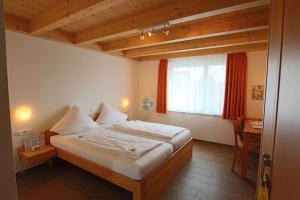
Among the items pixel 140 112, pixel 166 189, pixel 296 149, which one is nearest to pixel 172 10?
pixel 296 149

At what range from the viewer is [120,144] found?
246 centimetres

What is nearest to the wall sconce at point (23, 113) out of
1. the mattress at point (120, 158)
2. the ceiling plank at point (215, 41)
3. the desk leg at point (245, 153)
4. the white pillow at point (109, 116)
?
the mattress at point (120, 158)

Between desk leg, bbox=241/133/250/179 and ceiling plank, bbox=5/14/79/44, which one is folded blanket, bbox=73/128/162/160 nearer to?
desk leg, bbox=241/133/250/179

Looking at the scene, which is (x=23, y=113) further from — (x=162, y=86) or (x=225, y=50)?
(x=225, y=50)

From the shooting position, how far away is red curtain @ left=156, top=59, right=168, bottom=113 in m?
4.95

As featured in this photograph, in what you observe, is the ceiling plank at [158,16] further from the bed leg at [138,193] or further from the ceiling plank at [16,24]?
the bed leg at [138,193]

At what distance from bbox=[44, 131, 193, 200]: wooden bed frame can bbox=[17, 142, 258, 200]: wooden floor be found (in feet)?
0.53

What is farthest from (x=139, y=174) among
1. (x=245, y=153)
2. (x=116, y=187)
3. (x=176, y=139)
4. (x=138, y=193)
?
(x=245, y=153)

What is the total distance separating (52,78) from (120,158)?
2263mm

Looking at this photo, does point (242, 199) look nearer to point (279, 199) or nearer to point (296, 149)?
point (279, 199)

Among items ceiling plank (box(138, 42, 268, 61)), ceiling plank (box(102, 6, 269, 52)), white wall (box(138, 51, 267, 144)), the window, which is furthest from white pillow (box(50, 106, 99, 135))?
ceiling plank (box(138, 42, 268, 61))

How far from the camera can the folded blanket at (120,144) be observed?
7.27ft

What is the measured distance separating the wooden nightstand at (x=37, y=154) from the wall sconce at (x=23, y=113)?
1.76ft

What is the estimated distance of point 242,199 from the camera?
2215mm
